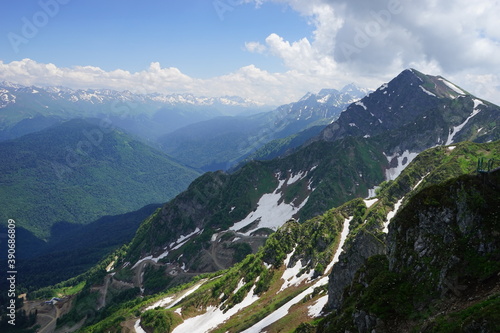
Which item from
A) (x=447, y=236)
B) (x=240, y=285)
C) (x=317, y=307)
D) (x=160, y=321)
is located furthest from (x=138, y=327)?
(x=447, y=236)

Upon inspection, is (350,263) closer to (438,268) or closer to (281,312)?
(281,312)

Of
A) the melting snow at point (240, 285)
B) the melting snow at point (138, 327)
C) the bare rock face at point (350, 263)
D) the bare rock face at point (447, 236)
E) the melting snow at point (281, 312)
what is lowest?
the melting snow at point (138, 327)

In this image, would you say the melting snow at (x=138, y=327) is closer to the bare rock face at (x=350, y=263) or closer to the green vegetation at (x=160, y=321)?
the green vegetation at (x=160, y=321)

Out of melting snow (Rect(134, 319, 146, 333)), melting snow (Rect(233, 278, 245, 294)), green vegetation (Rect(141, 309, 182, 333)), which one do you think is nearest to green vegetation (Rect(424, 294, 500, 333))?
melting snow (Rect(233, 278, 245, 294))

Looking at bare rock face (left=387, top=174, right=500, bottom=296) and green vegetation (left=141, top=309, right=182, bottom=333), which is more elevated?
bare rock face (left=387, top=174, right=500, bottom=296)

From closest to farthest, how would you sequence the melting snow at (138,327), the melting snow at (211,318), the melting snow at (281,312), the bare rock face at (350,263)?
1. the bare rock face at (350,263)
2. the melting snow at (281,312)
3. the melting snow at (211,318)
4. the melting snow at (138,327)

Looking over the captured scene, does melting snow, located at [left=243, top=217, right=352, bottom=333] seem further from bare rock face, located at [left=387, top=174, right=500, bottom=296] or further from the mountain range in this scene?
bare rock face, located at [left=387, top=174, right=500, bottom=296]

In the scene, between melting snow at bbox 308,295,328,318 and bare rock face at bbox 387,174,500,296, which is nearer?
bare rock face at bbox 387,174,500,296

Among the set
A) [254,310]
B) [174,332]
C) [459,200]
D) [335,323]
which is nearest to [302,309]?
[254,310]

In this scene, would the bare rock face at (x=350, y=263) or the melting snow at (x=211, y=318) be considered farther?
the melting snow at (x=211, y=318)

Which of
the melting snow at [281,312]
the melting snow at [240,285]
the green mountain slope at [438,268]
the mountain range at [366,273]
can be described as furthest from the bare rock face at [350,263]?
the melting snow at [240,285]

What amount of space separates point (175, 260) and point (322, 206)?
3794 inches

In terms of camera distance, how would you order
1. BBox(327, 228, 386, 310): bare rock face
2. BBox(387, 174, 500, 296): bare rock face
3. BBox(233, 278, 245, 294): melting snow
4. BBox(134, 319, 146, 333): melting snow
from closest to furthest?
BBox(387, 174, 500, 296): bare rock face
BBox(327, 228, 386, 310): bare rock face
BBox(134, 319, 146, 333): melting snow
BBox(233, 278, 245, 294): melting snow

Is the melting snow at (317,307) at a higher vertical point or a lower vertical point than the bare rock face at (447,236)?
lower
